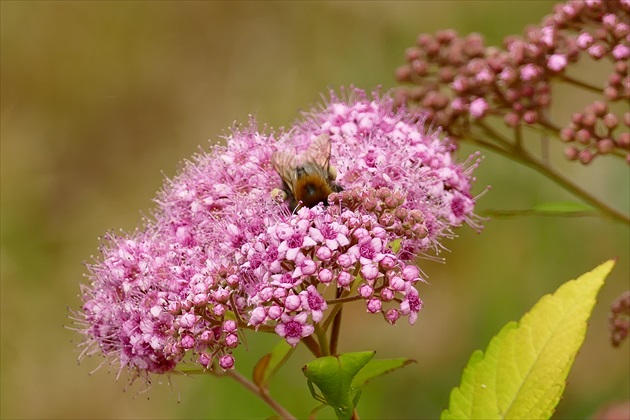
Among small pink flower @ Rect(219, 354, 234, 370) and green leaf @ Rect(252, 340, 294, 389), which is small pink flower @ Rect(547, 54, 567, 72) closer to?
green leaf @ Rect(252, 340, 294, 389)

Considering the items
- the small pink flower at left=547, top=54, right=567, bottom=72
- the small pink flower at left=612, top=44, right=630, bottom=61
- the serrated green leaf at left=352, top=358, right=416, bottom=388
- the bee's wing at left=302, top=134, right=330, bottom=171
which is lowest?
the serrated green leaf at left=352, top=358, right=416, bottom=388

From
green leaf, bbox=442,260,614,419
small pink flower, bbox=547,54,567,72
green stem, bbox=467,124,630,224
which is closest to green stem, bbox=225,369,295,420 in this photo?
green leaf, bbox=442,260,614,419

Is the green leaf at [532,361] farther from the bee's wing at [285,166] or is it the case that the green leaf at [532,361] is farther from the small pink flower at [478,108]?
the small pink flower at [478,108]

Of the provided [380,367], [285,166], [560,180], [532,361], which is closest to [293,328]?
[380,367]

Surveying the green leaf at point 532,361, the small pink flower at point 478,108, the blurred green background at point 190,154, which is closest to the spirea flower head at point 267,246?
the green leaf at point 532,361

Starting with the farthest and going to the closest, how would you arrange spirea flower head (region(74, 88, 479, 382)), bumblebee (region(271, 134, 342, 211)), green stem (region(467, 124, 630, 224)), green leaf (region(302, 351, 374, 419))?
green stem (region(467, 124, 630, 224)) < bumblebee (region(271, 134, 342, 211)) < spirea flower head (region(74, 88, 479, 382)) < green leaf (region(302, 351, 374, 419))

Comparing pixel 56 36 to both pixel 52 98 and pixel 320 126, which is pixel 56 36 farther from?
pixel 320 126

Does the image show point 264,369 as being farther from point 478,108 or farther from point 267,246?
point 478,108
